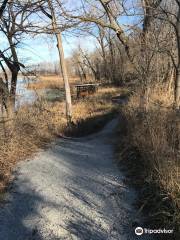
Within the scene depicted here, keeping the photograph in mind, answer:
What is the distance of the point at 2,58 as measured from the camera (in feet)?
44.2

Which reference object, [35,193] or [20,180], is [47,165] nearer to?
[20,180]

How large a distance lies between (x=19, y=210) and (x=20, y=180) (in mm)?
1672

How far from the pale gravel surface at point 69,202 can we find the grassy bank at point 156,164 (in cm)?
31

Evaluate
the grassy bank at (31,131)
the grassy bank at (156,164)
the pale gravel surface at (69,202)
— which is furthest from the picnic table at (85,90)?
the pale gravel surface at (69,202)

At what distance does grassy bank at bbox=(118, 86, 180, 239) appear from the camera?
518 cm

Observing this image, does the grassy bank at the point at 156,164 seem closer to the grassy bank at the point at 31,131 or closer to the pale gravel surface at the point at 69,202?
the pale gravel surface at the point at 69,202

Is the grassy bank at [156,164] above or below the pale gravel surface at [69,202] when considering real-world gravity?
above

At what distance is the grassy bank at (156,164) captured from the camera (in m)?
5.18

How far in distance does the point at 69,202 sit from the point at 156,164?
1.62 metres

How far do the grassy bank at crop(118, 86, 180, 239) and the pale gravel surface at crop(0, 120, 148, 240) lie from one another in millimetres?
307

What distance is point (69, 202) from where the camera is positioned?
637 centimetres

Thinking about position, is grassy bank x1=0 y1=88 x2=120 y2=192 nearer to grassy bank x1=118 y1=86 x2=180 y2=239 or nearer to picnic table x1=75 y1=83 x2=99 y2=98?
grassy bank x1=118 y1=86 x2=180 y2=239

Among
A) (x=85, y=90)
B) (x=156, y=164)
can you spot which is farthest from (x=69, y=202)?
(x=85, y=90)

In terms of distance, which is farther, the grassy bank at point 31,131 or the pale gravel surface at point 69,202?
the grassy bank at point 31,131
